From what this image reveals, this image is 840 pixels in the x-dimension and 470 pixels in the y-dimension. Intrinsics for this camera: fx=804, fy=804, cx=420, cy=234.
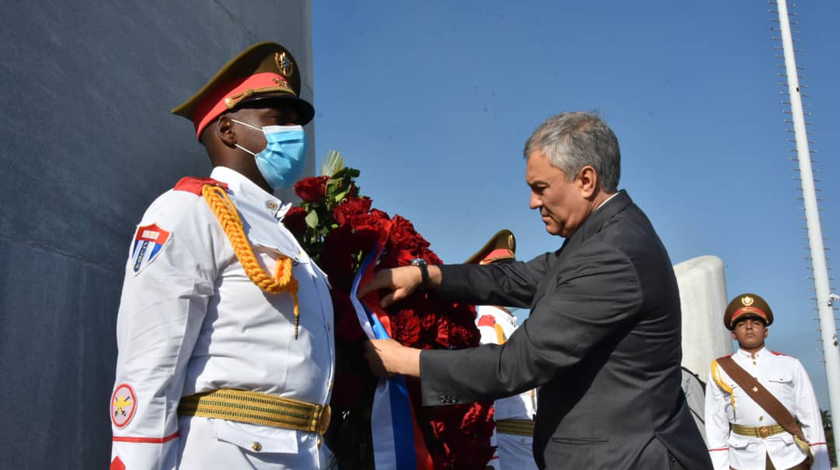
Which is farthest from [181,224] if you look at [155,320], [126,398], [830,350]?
[830,350]

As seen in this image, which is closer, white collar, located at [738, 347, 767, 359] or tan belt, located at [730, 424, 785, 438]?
tan belt, located at [730, 424, 785, 438]

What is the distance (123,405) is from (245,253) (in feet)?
1.87

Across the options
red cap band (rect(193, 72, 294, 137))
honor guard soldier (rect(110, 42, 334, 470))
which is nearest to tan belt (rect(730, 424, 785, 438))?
honor guard soldier (rect(110, 42, 334, 470))

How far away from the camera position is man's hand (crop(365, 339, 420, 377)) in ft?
10.2

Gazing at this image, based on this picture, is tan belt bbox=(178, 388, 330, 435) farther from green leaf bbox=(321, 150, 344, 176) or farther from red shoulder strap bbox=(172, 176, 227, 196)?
green leaf bbox=(321, 150, 344, 176)

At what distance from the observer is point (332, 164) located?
412cm

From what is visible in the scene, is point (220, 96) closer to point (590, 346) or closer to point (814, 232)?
point (590, 346)

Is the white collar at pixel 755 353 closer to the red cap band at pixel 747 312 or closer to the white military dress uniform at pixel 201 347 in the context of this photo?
the red cap band at pixel 747 312

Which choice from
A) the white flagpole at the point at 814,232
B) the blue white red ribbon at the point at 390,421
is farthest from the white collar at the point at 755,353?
the blue white red ribbon at the point at 390,421

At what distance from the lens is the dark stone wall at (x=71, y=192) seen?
2775mm

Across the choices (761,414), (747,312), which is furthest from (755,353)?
(761,414)

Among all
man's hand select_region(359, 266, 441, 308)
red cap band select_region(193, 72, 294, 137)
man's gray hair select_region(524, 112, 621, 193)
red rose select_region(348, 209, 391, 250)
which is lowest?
man's hand select_region(359, 266, 441, 308)

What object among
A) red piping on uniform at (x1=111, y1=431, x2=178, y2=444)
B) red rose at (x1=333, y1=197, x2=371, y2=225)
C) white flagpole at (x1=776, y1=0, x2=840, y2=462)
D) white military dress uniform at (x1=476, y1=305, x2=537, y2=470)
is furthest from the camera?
white flagpole at (x1=776, y1=0, x2=840, y2=462)

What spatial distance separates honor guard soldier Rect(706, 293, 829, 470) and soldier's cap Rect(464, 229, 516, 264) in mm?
2945
